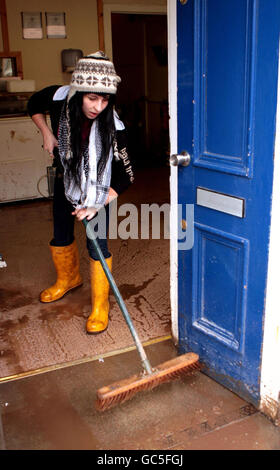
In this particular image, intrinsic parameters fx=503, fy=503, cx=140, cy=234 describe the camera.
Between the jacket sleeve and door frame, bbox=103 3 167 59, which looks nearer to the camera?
the jacket sleeve

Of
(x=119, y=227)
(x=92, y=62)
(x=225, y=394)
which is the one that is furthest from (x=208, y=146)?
(x=119, y=227)

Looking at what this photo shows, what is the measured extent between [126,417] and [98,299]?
34.3 inches

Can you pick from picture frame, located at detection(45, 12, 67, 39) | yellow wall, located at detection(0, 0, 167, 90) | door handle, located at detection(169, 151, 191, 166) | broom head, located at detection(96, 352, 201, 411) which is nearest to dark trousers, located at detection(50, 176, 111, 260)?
door handle, located at detection(169, 151, 191, 166)

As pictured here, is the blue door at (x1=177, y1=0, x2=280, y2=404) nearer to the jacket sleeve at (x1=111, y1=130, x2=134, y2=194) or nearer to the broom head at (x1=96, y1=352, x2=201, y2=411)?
the broom head at (x1=96, y1=352, x2=201, y2=411)

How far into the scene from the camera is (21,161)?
5.41m

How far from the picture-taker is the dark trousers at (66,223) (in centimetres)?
276

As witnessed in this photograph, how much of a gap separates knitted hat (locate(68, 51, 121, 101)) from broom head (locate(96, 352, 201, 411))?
1247mm

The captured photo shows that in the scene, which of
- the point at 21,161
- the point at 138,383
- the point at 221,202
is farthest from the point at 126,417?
the point at 21,161

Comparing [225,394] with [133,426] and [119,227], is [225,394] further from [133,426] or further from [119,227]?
[119,227]

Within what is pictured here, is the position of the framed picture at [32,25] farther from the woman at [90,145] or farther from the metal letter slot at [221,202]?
the metal letter slot at [221,202]

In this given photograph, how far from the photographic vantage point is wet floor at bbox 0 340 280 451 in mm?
1969

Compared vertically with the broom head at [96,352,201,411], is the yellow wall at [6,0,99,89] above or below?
above

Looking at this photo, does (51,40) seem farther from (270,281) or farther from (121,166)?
(270,281)

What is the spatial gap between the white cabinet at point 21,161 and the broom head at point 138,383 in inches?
148
